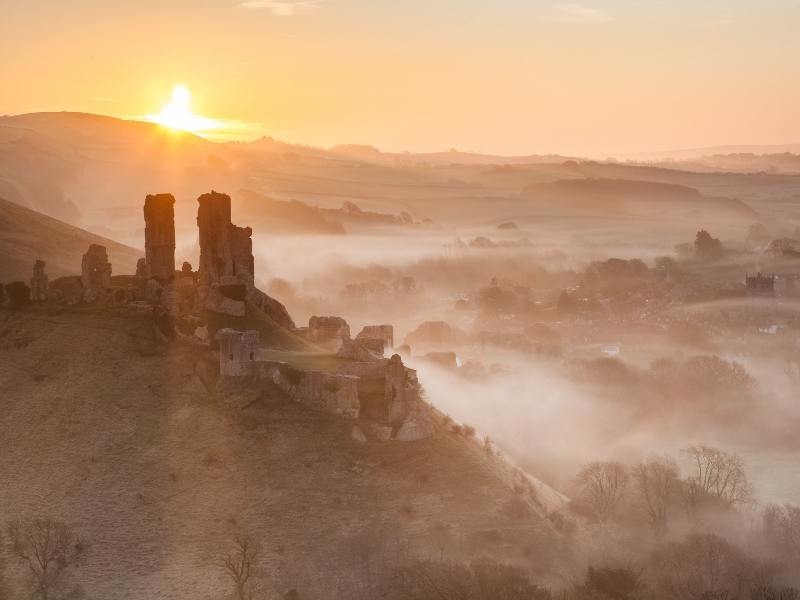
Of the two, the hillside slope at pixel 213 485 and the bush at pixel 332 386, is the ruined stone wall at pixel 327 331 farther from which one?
the bush at pixel 332 386

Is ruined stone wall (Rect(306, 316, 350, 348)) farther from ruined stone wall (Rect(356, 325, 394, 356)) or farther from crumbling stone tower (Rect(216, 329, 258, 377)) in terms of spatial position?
crumbling stone tower (Rect(216, 329, 258, 377))

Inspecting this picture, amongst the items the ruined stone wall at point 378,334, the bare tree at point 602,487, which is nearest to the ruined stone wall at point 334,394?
A: the ruined stone wall at point 378,334

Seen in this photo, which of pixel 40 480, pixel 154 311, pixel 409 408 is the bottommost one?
pixel 40 480

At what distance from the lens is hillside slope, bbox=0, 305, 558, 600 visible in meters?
64.9

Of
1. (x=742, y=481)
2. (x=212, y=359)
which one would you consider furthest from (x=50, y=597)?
(x=742, y=481)

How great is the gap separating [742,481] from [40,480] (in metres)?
59.0

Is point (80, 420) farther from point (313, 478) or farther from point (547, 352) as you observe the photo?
point (547, 352)

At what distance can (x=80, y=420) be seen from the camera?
75.9m

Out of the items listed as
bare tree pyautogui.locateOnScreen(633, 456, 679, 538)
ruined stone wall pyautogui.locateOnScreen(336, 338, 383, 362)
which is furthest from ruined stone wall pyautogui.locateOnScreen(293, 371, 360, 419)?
bare tree pyautogui.locateOnScreen(633, 456, 679, 538)

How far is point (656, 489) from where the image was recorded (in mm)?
81000

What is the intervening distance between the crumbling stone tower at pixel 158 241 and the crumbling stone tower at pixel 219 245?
113 inches

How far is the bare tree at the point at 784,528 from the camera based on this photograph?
75.1 meters

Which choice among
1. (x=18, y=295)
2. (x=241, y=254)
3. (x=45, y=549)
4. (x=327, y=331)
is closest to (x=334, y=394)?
(x=327, y=331)

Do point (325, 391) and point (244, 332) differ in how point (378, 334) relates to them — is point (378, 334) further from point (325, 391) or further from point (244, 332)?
point (325, 391)
